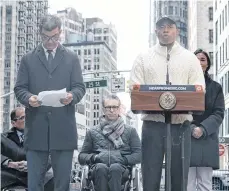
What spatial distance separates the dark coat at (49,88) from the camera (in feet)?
16.6

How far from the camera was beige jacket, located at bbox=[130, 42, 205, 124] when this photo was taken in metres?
4.88

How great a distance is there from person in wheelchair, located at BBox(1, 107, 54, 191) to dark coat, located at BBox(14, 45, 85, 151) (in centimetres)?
100

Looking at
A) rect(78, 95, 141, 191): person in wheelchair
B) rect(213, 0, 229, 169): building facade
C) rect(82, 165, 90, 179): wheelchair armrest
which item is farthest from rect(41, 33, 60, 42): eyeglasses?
rect(213, 0, 229, 169): building facade

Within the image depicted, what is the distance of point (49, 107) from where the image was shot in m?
5.13

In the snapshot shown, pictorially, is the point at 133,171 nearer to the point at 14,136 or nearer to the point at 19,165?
the point at 19,165

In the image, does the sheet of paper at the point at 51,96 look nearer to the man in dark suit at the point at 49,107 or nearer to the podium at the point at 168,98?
the man in dark suit at the point at 49,107

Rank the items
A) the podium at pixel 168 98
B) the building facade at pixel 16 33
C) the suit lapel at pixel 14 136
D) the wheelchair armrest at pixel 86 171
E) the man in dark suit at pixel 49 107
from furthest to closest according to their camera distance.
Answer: the building facade at pixel 16 33, the suit lapel at pixel 14 136, the wheelchair armrest at pixel 86 171, the man in dark suit at pixel 49 107, the podium at pixel 168 98

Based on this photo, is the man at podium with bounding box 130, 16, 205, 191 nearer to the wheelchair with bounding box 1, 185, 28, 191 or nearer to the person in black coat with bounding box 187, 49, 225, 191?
the person in black coat with bounding box 187, 49, 225, 191

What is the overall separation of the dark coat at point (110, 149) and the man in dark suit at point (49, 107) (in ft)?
3.61

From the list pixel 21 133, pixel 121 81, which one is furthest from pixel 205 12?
pixel 21 133

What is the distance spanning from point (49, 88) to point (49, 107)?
0.58ft

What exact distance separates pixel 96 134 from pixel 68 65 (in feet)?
4.41

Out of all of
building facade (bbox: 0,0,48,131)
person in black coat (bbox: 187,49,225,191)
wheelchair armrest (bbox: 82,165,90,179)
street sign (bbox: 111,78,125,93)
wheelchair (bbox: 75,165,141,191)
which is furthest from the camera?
building facade (bbox: 0,0,48,131)

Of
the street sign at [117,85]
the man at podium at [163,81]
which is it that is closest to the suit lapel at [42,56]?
the man at podium at [163,81]
